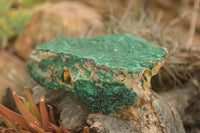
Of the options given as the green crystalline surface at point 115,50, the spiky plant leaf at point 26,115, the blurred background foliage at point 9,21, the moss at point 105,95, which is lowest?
the blurred background foliage at point 9,21

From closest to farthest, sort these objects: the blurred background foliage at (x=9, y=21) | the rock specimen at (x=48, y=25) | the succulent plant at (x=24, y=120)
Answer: the succulent plant at (x=24, y=120) → the rock specimen at (x=48, y=25) → the blurred background foliage at (x=9, y=21)

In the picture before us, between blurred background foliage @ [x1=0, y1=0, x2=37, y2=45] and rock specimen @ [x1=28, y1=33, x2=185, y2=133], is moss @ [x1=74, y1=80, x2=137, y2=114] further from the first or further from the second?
blurred background foliage @ [x1=0, y1=0, x2=37, y2=45]

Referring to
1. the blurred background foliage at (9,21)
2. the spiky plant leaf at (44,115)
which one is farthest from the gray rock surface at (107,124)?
the blurred background foliage at (9,21)

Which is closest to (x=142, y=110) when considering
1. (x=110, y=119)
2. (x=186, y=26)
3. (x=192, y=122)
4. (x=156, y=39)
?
(x=110, y=119)

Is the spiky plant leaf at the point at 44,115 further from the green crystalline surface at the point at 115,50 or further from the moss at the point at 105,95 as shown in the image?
the green crystalline surface at the point at 115,50

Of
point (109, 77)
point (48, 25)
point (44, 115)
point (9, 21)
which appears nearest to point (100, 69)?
point (109, 77)

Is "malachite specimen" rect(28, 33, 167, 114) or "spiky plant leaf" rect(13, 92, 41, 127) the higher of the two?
"malachite specimen" rect(28, 33, 167, 114)

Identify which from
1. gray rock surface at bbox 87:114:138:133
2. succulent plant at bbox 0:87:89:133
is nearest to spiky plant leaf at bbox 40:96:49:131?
succulent plant at bbox 0:87:89:133

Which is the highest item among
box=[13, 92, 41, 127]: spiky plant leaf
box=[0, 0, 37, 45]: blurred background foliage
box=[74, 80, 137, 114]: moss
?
box=[74, 80, 137, 114]: moss
